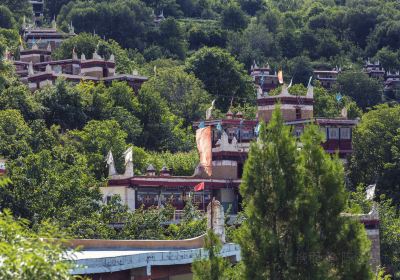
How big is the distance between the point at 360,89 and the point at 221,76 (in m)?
22.3

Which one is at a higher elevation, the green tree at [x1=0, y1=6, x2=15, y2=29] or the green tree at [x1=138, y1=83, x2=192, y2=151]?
the green tree at [x1=0, y1=6, x2=15, y2=29]

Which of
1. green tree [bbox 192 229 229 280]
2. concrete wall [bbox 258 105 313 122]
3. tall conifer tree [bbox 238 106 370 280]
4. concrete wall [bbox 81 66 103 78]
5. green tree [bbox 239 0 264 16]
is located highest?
tall conifer tree [bbox 238 106 370 280]

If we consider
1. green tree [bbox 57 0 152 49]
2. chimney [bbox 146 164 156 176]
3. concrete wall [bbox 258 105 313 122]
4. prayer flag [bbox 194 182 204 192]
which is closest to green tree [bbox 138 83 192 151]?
concrete wall [bbox 258 105 313 122]

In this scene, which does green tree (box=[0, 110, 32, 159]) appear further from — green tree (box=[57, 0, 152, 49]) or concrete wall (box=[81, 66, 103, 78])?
green tree (box=[57, 0, 152, 49])

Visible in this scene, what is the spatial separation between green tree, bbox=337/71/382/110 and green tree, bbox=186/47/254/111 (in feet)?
58.5

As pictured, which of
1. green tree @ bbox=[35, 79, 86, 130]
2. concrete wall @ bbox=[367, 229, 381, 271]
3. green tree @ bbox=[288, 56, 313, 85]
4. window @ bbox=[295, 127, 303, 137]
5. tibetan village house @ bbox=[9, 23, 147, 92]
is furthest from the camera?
green tree @ bbox=[288, 56, 313, 85]

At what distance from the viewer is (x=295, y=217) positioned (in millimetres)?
30141

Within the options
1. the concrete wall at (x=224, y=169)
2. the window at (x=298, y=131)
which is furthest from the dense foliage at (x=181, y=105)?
the concrete wall at (x=224, y=169)

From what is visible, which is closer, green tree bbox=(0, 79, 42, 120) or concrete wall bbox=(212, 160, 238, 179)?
concrete wall bbox=(212, 160, 238, 179)

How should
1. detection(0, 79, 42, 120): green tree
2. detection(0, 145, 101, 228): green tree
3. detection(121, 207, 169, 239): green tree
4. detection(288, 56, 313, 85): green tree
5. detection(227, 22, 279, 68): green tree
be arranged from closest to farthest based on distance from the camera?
detection(0, 145, 101, 228): green tree → detection(121, 207, 169, 239): green tree → detection(0, 79, 42, 120): green tree → detection(288, 56, 313, 85): green tree → detection(227, 22, 279, 68): green tree

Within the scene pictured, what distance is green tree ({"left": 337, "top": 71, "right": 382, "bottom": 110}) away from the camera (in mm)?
133750

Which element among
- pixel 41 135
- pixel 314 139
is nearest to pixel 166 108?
pixel 41 135

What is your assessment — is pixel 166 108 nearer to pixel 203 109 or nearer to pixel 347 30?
pixel 203 109

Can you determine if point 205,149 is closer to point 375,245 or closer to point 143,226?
point 375,245
